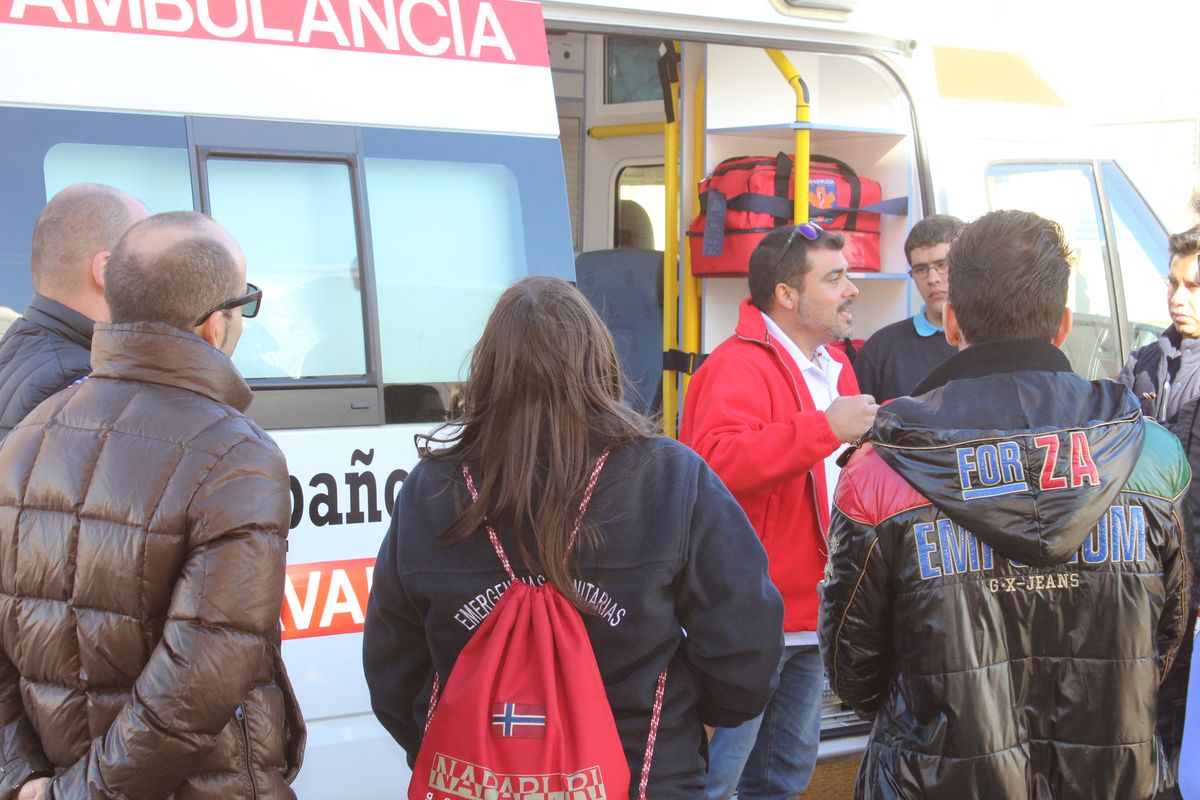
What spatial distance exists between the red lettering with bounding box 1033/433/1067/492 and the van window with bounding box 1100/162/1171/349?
265 cm

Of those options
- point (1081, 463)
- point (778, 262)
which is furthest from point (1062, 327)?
point (778, 262)

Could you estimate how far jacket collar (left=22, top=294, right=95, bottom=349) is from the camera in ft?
7.34

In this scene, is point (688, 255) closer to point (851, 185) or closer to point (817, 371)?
point (851, 185)

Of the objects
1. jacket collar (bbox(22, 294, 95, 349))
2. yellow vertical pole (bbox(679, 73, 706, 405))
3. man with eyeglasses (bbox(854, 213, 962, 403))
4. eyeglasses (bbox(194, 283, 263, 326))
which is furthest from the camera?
yellow vertical pole (bbox(679, 73, 706, 405))

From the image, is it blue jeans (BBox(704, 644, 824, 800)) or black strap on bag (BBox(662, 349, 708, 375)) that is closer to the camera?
blue jeans (BBox(704, 644, 824, 800))

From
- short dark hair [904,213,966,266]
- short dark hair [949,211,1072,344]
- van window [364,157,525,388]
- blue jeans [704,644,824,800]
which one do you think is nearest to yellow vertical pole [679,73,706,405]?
short dark hair [904,213,966,266]

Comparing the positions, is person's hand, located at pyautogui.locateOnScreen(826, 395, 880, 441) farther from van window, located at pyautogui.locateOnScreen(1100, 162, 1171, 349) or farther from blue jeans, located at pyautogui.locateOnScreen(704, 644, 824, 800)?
van window, located at pyautogui.locateOnScreen(1100, 162, 1171, 349)

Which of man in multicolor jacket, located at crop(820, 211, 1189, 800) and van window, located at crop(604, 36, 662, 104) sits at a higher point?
van window, located at crop(604, 36, 662, 104)

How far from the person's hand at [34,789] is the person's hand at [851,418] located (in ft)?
5.74

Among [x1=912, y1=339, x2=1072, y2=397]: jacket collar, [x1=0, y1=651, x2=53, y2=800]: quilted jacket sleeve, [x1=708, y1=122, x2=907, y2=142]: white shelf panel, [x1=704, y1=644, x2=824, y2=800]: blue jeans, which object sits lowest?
[x1=704, y1=644, x2=824, y2=800]: blue jeans

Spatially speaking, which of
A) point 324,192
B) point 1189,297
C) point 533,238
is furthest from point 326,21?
point 1189,297

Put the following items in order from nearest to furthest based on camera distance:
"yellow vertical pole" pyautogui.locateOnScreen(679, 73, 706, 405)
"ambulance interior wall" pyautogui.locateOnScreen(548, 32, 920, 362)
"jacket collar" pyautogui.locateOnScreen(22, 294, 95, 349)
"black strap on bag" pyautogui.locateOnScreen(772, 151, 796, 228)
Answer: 1. "jacket collar" pyautogui.locateOnScreen(22, 294, 95, 349)
2. "black strap on bag" pyautogui.locateOnScreen(772, 151, 796, 228)
3. "ambulance interior wall" pyautogui.locateOnScreen(548, 32, 920, 362)
4. "yellow vertical pole" pyautogui.locateOnScreen(679, 73, 706, 405)

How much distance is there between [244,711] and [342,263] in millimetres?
1325

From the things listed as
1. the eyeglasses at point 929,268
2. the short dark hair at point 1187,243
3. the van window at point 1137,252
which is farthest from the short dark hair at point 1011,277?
the van window at point 1137,252
